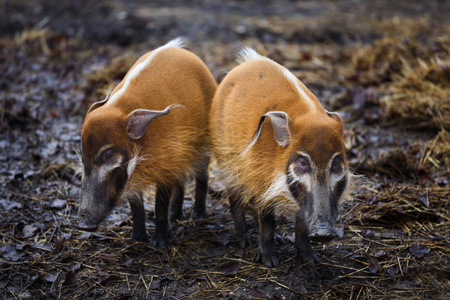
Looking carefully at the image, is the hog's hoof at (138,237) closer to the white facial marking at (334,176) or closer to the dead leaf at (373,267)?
the white facial marking at (334,176)

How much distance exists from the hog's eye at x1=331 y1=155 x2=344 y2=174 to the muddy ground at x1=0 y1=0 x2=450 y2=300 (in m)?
0.90

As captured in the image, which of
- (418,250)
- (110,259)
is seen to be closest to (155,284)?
(110,259)

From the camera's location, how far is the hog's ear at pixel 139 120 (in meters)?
3.77

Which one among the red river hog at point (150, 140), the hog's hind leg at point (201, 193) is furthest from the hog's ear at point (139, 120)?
the hog's hind leg at point (201, 193)

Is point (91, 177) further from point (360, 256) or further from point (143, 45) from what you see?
point (143, 45)

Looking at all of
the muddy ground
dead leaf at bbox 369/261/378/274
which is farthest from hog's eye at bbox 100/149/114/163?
dead leaf at bbox 369/261/378/274

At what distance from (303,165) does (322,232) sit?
0.51m

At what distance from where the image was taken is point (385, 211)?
4.46 meters

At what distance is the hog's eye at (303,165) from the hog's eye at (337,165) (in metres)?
0.18

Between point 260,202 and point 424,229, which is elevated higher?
point 260,202

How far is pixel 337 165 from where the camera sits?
3.49 metres

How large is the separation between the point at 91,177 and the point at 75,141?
96.1 inches

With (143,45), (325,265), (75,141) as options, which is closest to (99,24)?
(143,45)

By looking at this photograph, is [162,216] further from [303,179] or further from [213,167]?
[213,167]
